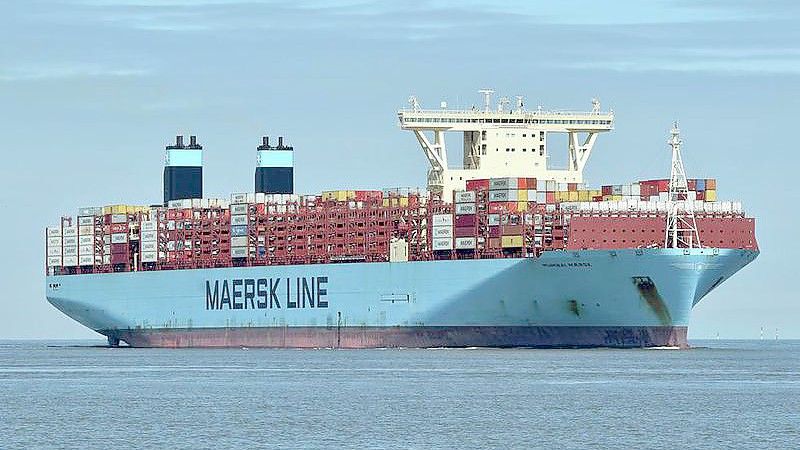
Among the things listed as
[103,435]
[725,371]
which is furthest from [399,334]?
[103,435]

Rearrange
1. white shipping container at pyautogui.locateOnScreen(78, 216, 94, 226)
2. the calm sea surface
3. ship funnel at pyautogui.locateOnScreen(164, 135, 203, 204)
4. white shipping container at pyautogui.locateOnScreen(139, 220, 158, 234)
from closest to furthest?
the calm sea surface
white shipping container at pyautogui.locateOnScreen(139, 220, 158, 234)
white shipping container at pyautogui.locateOnScreen(78, 216, 94, 226)
ship funnel at pyautogui.locateOnScreen(164, 135, 203, 204)

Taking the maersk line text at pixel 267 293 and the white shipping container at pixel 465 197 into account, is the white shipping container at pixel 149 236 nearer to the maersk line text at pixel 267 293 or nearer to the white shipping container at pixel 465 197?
the maersk line text at pixel 267 293

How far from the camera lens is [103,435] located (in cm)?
5325

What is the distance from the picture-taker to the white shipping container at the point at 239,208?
11562 centimetres

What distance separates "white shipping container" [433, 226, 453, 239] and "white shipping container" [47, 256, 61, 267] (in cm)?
3712

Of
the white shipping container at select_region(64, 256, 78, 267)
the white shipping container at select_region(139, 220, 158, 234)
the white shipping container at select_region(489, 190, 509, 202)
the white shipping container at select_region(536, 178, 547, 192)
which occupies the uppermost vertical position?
the white shipping container at select_region(536, 178, 547, 192)

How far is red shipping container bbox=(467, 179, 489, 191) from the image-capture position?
10008 cm

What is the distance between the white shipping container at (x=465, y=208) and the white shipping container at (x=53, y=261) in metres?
38.5

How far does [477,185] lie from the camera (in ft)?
332

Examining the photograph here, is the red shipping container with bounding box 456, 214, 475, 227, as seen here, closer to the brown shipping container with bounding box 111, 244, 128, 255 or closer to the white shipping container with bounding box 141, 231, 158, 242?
the white shipping container with bounding box 141, 231, 158, 242

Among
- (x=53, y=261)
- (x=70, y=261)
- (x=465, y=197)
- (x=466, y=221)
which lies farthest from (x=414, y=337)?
(x=53, y=261)

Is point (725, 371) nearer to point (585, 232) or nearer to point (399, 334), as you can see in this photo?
point (585, 232)

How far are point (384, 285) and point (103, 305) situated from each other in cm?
2675

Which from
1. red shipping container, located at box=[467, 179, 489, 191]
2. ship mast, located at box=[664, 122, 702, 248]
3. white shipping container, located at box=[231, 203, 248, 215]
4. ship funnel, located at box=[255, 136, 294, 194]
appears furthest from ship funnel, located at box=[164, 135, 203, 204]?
ship mast, located at box=[664, 122, 702, 248]
